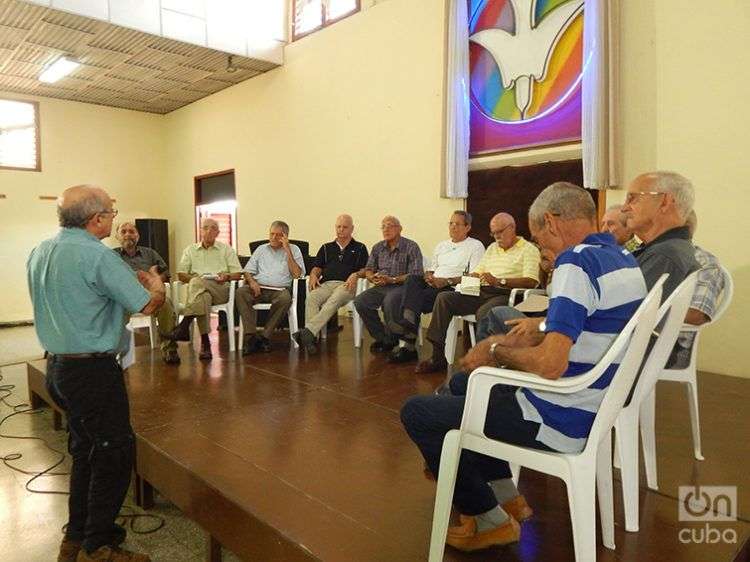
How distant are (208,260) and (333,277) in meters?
1.06

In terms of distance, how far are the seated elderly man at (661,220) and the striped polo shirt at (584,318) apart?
0.67m

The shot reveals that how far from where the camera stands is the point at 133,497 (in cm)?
246

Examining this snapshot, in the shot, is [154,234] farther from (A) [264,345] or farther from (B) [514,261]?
(B) [514,261]

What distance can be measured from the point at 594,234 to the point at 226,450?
64.8 inches

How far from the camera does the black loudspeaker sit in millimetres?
8633

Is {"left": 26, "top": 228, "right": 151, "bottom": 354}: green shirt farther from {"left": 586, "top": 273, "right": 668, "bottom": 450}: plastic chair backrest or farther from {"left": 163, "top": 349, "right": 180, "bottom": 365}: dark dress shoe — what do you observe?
{"left": 163, "top": 349, "right": 180, "bottom": 365}: dark dress shoe

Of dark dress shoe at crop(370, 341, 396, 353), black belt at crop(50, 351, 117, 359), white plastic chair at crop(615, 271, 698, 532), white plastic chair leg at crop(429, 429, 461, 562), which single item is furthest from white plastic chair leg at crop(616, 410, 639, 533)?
dark dress shoe at crop(370, 341, 396, 353)

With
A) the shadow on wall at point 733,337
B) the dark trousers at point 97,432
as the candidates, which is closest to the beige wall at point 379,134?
the shadow on wall at point 733,337

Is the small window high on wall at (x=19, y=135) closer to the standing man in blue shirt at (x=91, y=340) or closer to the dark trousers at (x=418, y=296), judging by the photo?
the dark trousers at (x=418, y=296)

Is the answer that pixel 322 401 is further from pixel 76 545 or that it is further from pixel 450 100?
pixel 450 100

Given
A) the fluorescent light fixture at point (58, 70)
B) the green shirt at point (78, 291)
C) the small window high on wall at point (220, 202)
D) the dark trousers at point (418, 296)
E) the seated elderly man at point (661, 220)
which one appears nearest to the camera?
the green shirt at point (78, 291)

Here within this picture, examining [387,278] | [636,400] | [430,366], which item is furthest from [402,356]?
[636,400]

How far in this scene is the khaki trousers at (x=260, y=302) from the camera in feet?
14.2

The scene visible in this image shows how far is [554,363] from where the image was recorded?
4.29 ft
